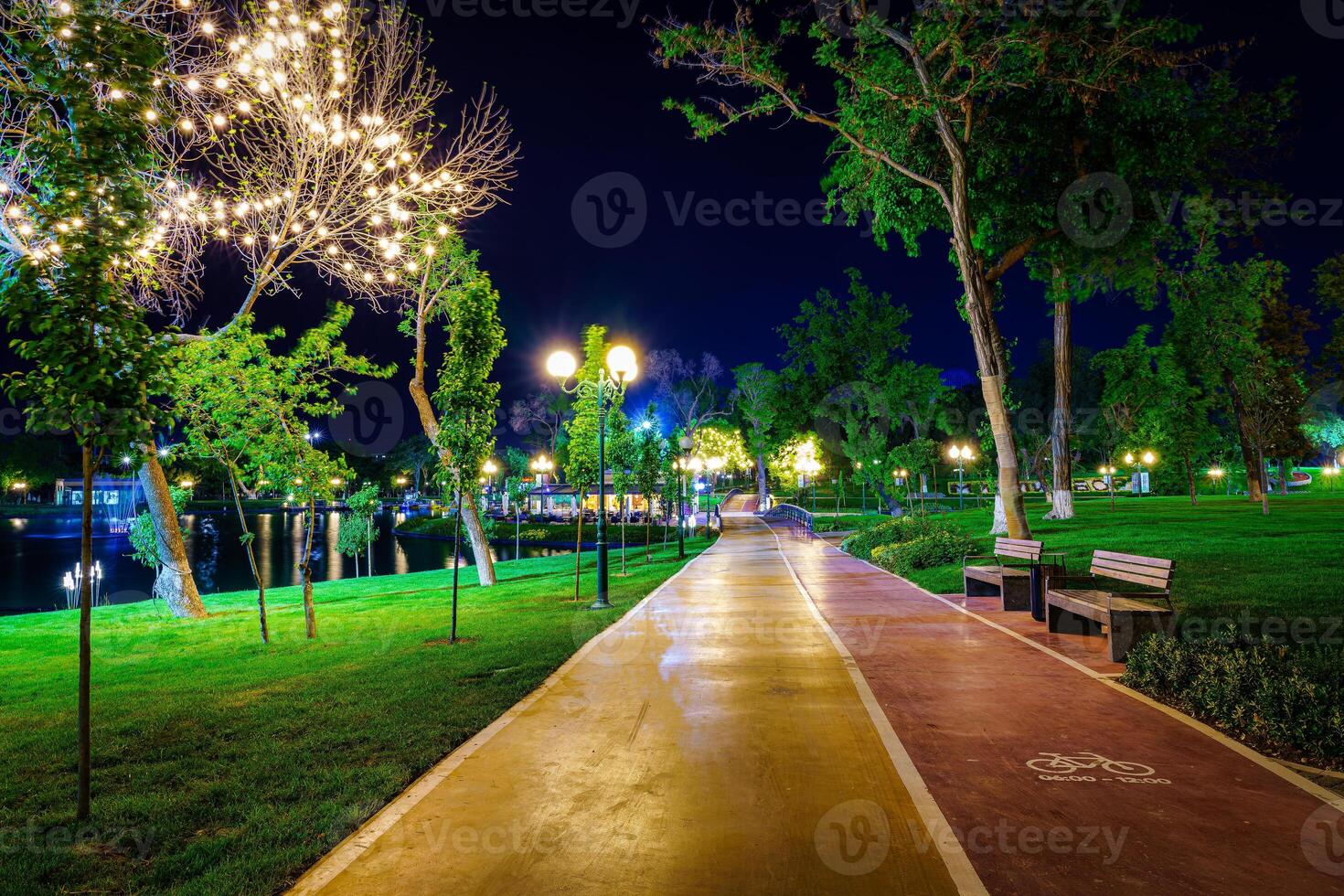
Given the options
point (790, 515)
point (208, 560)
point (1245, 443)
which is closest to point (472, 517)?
point (790, 515)

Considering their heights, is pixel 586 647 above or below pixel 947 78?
below

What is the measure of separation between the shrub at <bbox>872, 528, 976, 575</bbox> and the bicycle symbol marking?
11501mm

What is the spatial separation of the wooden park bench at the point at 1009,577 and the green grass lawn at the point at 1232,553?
795 millimetres

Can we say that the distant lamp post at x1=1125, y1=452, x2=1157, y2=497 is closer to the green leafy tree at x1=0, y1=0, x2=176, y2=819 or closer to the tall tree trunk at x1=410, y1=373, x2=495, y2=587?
the tall tree trunk at x1=410, y1=373, x2=495, y2=587

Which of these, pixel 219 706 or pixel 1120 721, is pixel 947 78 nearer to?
pixel 1120 721

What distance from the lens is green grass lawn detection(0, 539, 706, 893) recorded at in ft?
11.7

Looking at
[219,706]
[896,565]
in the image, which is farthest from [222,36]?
[896,565]

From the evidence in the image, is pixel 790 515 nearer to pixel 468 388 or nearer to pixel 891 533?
pixel 891 533

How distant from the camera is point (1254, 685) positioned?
5426 millimetres

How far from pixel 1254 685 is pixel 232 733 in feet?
28.1

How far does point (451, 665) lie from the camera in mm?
7691

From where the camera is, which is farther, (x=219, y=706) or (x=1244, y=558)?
(x=1244, y=558)

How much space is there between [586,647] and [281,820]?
485cm

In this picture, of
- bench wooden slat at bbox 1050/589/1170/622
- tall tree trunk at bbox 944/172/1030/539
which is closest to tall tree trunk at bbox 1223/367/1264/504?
tall tree trunk at bbox 944/172/1030/539
